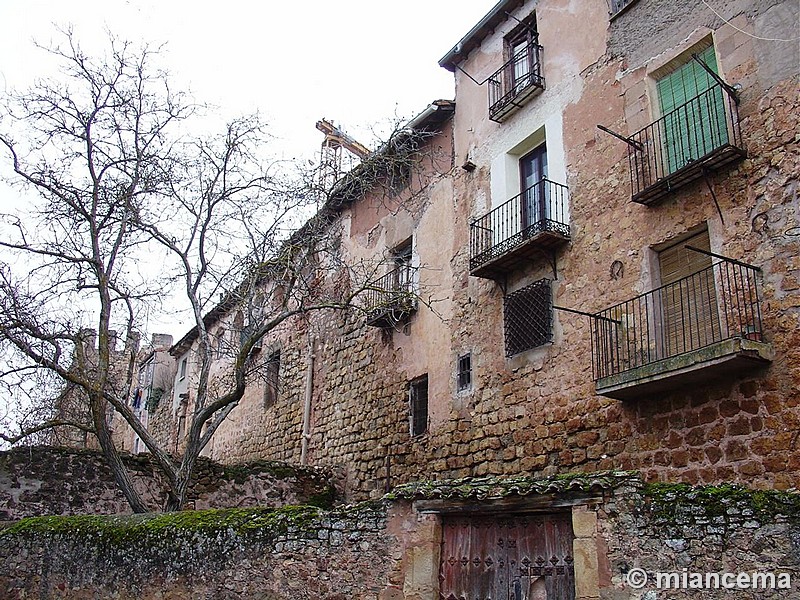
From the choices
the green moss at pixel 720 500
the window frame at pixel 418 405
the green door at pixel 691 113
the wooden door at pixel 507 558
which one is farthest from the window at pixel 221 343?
Result: the green moss at pixel 720 500

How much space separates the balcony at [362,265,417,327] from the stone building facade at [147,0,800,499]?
0.14m

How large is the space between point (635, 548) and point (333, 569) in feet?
10.3

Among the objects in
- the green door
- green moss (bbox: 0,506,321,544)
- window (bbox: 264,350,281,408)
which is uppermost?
the green door

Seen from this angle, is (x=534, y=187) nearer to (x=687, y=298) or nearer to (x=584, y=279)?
(x=584, y=279)

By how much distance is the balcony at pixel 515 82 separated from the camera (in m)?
12.0

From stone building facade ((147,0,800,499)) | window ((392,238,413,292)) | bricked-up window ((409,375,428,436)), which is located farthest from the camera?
window ((392,238,413,292))

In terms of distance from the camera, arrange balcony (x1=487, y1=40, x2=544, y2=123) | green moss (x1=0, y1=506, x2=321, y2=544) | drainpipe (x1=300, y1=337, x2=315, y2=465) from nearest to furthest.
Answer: green moss (x1=0, y1=506, x2=321, y2=544) → balcony (x1=487, y1=40, x2=544, y2=123) → drainpipe (x1=300, y1=337, x2=315, y2=465)

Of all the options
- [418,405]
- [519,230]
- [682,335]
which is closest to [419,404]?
[418,405]

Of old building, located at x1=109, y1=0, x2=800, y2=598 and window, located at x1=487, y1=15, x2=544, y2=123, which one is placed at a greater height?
window, located at x1=487, y1=15, x2=544, y2=123

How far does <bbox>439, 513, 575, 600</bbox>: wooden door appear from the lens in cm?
625

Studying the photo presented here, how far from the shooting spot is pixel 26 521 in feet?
36.1

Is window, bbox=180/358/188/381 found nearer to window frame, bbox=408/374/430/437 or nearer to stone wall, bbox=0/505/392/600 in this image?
window frame, bbox=408/374/430/437

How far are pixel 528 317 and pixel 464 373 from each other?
1678mm

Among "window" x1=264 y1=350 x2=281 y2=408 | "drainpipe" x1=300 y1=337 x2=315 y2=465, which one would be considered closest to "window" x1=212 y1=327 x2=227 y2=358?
"window" x1=264 y1=350 x2=281 y2=408
